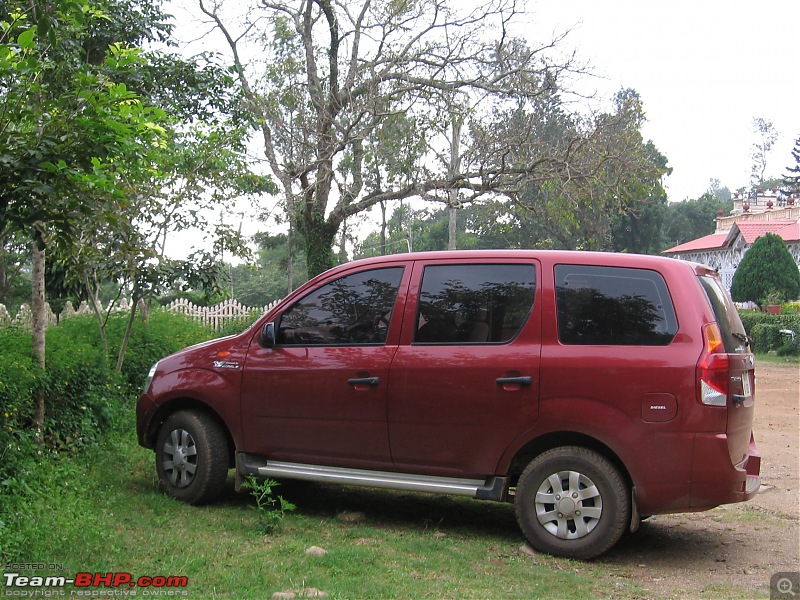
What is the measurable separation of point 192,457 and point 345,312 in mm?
1701

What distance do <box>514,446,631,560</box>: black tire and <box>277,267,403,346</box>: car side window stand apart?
4.97ft

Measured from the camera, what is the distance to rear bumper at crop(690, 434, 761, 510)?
5.08 m

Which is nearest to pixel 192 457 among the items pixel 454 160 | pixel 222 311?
pixel 454 160

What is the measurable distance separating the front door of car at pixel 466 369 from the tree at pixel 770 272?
99.9 feet

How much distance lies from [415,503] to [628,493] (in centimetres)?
222

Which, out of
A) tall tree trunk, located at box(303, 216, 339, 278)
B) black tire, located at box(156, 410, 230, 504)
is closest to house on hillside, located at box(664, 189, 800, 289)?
tall tree trunk, located at box(303, 216, 339, 278)

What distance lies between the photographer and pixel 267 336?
639cm

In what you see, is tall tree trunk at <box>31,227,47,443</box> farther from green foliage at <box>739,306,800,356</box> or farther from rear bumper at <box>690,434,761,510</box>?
green foliage at <box>739,306,800,356</box>

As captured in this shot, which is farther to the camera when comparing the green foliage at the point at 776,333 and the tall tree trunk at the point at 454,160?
the green foliage at the point at 776,333

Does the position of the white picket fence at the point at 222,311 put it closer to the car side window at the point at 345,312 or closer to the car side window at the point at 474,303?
the car side window at the point at 345,312

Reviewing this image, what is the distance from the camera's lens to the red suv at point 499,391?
519 cm

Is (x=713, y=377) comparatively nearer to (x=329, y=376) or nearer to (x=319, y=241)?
(x=329, y=376)

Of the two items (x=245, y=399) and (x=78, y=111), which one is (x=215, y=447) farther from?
(x=78, y=111)

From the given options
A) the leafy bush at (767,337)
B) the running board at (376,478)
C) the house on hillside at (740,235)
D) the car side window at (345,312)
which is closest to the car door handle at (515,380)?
the running board at (376,478)
